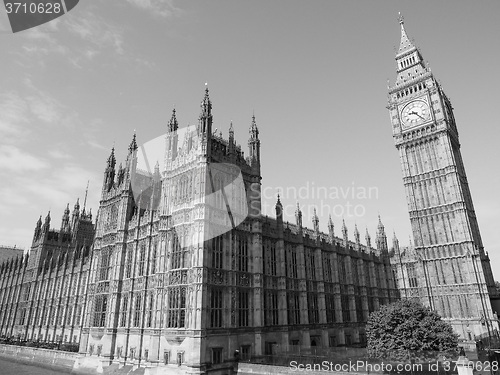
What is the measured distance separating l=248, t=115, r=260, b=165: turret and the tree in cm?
2491

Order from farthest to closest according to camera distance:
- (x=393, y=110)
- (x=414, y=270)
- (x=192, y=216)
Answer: (x=393, y=110) < (x=414, y=270) < (x=192, y=216)

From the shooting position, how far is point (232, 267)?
3947 centimetres

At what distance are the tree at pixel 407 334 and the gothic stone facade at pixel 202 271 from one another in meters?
9.17

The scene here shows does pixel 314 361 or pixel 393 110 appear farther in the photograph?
pixel 393 110

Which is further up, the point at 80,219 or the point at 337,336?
the point at 80,219

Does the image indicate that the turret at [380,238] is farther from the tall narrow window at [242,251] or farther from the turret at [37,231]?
the turret at [37,231]

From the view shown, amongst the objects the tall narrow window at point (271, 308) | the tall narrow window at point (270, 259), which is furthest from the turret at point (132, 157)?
the tall narrow window at point (271, 308)

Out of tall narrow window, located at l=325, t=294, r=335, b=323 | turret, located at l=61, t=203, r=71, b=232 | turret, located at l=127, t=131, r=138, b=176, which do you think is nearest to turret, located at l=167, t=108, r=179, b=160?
turret, located at l=127, t=131, r=138, b=176

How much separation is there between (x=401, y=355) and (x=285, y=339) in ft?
48.1

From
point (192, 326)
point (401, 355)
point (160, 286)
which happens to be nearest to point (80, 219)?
point (160, 286)

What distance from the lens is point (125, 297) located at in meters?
45.9

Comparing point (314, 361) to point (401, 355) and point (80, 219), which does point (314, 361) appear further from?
point (80, 219)

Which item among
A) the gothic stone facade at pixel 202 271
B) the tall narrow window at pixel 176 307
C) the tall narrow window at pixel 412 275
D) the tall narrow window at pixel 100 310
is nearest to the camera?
the tall narrow window at pixel 176 307

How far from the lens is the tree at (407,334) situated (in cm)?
3422
